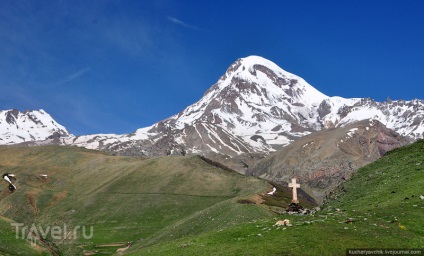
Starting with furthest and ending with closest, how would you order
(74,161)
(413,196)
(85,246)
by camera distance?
(74,161) → (85,246) → (413,196)

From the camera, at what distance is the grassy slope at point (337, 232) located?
99.6 feet

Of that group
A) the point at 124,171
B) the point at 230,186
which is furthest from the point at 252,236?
the point at 124,171

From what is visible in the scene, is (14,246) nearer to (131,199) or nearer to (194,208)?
(194,208)

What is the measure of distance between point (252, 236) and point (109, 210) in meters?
85.3

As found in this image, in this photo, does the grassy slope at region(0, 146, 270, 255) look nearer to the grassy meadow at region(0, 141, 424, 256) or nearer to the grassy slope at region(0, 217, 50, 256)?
the grassy meadow at region(0, 141, 424, 256)

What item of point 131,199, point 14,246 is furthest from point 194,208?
point 14,246

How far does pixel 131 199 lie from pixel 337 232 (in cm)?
9379

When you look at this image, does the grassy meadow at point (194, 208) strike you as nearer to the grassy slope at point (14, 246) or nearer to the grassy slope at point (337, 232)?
the grassy slope at point (337, 232)

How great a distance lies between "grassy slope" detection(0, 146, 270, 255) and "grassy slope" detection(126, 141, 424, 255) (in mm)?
30344

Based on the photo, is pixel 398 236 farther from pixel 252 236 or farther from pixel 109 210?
pixel 109 210

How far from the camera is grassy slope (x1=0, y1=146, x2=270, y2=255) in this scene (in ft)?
269

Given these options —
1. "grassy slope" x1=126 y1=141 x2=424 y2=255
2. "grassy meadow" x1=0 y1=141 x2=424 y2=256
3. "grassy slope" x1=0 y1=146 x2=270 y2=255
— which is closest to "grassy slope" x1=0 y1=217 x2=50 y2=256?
"grassy meadow" x1=0 y1=141 x2=424 y2=256

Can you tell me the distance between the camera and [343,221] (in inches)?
1432

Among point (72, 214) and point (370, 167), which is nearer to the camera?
point (370, 167)
